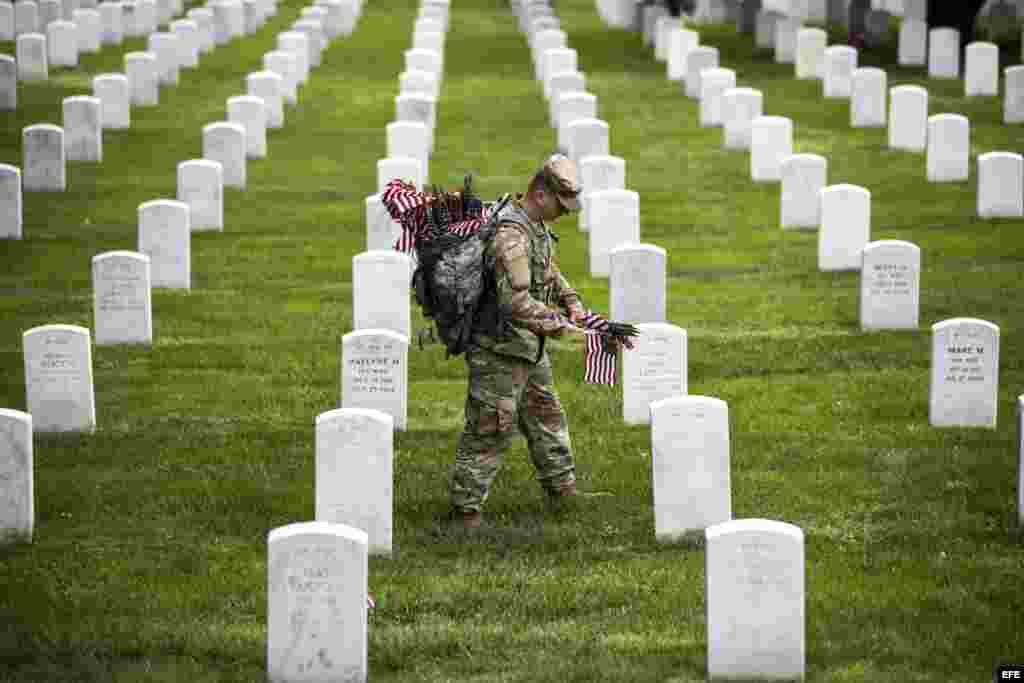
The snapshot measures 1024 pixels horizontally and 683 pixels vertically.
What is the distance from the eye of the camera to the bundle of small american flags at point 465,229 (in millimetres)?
10836

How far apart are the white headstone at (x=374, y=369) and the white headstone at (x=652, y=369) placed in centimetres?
147

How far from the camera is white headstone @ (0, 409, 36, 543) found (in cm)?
1062

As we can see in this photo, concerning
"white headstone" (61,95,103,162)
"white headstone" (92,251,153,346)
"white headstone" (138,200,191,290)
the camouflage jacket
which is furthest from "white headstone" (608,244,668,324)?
"white headstone" (61,95,103,162)

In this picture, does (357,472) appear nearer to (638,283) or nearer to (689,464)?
(689,464)

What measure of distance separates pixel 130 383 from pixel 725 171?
1155 centimetres

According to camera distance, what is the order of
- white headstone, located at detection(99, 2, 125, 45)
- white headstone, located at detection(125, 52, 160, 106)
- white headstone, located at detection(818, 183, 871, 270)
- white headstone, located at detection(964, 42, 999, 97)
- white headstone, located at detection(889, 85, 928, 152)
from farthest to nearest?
white headstone, located at detection(99, 2, 125, 45) < white headstone, located at detection(125, 52, 160, 106) < white headstone, located at detection(964, 42, 999, 97) < white headstone, located at detection(889, 85, 928, 152) < white headstone, located at detection(818, 183, 871, 270)

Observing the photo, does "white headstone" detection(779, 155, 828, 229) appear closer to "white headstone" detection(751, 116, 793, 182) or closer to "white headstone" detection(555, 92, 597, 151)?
"white headstone" detection(751, 116, 793, 182)

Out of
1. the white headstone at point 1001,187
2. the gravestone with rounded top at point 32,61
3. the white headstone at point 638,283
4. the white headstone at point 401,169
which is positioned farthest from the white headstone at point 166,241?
the gravestone with rounded top at point 32,61

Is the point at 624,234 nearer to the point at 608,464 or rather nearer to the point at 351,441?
the point at 608,464

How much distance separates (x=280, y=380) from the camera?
593 inches

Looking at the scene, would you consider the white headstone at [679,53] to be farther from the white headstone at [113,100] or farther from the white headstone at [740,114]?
the white headstone at [113,100]

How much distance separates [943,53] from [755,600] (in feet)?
82.3

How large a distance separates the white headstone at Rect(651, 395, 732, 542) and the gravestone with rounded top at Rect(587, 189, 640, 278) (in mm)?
7717

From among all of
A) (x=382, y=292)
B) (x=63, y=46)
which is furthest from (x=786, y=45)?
(x=382, y=292)
